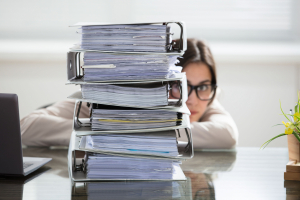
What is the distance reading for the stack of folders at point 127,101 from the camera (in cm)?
73

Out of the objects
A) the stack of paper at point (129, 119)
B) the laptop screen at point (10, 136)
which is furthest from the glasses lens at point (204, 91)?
the laptop screen at point (10, 136)

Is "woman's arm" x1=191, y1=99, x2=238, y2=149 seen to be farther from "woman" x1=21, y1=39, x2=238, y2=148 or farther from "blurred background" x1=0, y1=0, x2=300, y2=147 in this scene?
"blurred background" x1=0, y1=0, x2=300, y2=147

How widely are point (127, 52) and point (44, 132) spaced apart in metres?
0.69

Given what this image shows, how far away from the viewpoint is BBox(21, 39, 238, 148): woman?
1.24 meters

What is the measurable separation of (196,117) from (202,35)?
126cm

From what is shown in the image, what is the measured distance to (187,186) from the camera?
0.75m

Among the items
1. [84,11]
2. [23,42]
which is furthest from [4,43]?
[84,11]

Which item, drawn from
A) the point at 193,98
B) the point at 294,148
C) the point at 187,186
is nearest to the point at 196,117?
the point at 193,98

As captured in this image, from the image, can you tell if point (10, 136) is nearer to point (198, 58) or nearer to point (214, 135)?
point (214, 135)

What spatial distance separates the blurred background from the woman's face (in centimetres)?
112

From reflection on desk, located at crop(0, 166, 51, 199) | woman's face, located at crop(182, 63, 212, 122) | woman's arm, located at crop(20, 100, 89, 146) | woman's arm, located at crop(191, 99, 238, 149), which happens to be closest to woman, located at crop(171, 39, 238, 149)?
woman's face, located at crop(182, 63, 212, 122)

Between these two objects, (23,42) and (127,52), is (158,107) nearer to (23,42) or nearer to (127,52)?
(127,52)

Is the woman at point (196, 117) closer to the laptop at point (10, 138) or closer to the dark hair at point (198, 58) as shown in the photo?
the dark hair at point (198, 58)

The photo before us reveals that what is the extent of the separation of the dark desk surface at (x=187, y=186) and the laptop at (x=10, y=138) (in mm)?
28
